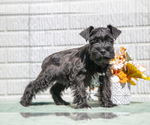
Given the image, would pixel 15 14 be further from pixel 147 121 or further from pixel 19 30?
pixel 147 121

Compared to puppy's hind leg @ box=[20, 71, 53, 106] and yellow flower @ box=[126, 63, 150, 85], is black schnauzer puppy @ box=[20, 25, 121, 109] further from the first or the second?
yellow flower @ box=[126, 63, 150, 85]

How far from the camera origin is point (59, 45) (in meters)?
6.36

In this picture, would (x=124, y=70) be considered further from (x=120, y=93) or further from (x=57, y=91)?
(x=57, y=91)

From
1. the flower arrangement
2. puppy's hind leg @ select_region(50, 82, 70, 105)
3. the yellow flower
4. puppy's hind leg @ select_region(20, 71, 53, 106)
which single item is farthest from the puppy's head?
puppy's hind leg @ select_region(50, 82, 70, 105)

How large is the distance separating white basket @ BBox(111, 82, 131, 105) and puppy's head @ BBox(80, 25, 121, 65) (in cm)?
78

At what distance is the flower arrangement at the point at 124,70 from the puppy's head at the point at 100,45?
0.56m

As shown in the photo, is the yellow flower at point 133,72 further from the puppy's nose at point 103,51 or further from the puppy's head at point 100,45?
the puppy's nose at point 103,51

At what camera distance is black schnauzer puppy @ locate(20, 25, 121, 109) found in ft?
12.9

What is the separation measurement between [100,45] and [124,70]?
3.14 feet

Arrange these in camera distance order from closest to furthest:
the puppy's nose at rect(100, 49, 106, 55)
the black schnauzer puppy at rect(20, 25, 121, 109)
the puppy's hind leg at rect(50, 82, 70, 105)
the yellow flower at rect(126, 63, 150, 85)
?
the puppy's nose at rect(100, 49, 106, 55) < the black schnauzer puppy at rect(20, 25, 121, 109) < the yellow flower at rect(126, 63, 150, 85) < the puppy's hind leg at rect(50, 82, 70, 105)

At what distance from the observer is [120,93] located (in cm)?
448

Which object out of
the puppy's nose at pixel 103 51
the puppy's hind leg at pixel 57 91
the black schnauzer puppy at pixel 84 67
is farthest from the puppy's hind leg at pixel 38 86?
the puppy's nose at pixel 103 51

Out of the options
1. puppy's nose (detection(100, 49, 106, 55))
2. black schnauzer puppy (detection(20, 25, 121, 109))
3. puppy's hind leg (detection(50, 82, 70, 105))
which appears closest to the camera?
puppy's nose (detection(100, 49, 106, 55))

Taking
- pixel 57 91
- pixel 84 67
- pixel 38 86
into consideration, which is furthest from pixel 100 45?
pixel 57 91
